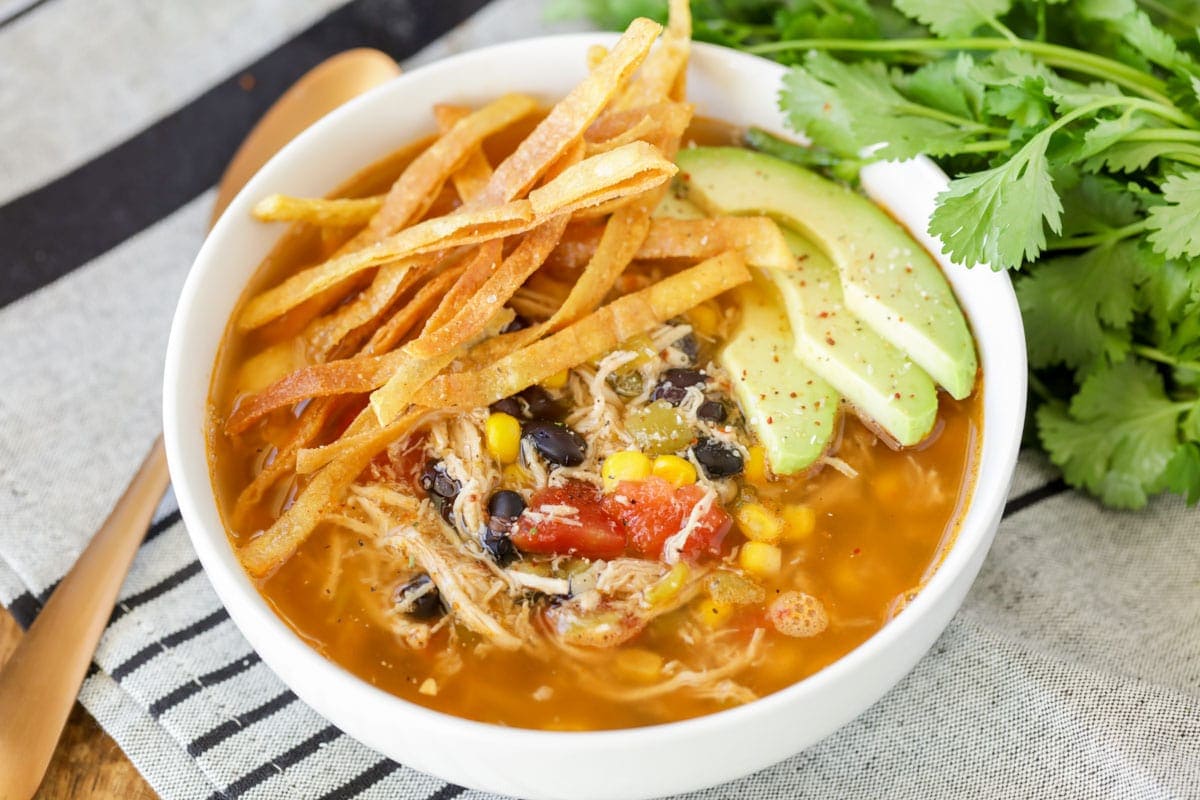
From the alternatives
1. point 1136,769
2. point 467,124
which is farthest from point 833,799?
point 467,124

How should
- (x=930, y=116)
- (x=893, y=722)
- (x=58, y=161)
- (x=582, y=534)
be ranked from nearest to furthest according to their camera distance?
1. (x=582, y=534)
2. (x=893, y=722)
3. (x=930, y=116)
4. (x=58, y=161)

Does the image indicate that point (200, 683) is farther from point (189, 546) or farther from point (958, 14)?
point (958, 14)

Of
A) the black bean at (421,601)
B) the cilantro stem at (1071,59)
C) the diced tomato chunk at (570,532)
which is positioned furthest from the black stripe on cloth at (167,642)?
the cilantro stem at (1071,59)

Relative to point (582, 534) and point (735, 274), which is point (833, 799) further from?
point (735, 274)

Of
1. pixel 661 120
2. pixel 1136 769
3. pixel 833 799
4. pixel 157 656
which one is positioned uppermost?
pixel 661 120

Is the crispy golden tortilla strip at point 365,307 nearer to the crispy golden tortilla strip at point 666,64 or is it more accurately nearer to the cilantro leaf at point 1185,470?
the crispy golden tortilla strip at point 666,64

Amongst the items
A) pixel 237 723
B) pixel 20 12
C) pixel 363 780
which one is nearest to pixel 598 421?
pixel 363 780

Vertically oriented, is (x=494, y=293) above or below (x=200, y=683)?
above
